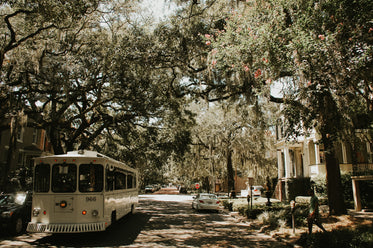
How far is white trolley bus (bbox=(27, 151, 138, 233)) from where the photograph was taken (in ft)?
31.3

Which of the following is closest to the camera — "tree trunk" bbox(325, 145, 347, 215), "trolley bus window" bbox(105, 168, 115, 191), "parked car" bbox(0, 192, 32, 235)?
"parked car" bbox(0, 192, 32, 235)

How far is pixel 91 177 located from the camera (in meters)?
10.2

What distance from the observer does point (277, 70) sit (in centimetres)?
977

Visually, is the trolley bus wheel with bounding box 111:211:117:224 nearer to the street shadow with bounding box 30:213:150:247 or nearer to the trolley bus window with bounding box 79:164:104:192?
the street shadow with bounding box 30:213:150:247

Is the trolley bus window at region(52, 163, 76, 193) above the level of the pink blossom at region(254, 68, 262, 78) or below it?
below

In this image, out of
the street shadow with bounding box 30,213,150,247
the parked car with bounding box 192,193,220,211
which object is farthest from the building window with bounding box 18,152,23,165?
the street shadow with bounding box 30,213,150,247

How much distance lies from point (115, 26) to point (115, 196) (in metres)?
9.35

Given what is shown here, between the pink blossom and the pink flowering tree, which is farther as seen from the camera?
the pink blossom

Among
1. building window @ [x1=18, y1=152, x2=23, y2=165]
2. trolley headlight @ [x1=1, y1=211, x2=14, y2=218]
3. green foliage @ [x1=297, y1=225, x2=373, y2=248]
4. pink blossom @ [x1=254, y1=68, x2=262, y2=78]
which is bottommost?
green foliage @ [x1=297, y1=225, x2=373, y2=248]

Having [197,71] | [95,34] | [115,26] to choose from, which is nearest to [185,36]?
[197,71]

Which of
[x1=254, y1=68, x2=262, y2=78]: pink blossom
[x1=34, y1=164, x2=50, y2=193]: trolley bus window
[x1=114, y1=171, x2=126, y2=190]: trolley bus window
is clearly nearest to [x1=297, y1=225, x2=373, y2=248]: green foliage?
[x1=254, y1=68, x2=262, y2=78]: pink blossom

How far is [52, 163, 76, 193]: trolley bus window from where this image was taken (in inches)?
394

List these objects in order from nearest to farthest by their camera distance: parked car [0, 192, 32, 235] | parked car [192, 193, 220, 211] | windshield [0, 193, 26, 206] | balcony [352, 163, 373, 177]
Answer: parked car [0, 192, 32, 235] → windshield [0, 193, 26, 206] → balcony [352, 163, 373, 177] → parked car [192, 193, 220, 211]

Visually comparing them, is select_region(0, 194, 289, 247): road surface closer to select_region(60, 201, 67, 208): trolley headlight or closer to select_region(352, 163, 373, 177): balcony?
select_region(60, 201, 67, 208): trolley headlight
